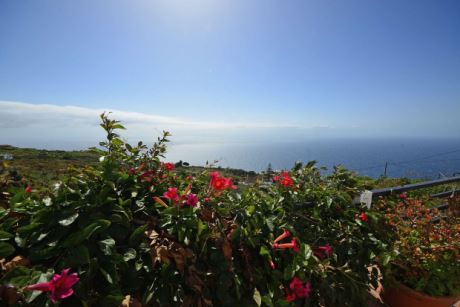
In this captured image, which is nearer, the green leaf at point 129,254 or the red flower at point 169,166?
the green leaf at point 129,254

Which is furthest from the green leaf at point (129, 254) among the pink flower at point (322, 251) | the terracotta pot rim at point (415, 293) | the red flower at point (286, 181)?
the terracotta pot rim at point (415, 293)

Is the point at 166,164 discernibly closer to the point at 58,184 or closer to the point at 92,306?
the point at 58,184

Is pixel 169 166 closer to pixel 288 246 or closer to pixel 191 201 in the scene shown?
pixel 191 201

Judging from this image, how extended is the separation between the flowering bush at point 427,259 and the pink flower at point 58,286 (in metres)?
2.27

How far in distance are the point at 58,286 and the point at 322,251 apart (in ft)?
5.33

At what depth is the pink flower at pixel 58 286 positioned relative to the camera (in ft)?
2.68

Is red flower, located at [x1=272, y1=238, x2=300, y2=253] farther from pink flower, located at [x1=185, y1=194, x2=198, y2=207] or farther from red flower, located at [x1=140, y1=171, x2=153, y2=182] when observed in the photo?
red flower, located at [x1=140, y1=171, x2=153, y2=182]

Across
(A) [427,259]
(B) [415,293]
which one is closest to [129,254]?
(A) [427,259]

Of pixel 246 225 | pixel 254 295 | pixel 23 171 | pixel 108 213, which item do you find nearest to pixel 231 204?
pixel 246 225

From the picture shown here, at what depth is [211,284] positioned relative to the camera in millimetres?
1312

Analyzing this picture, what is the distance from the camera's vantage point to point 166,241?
1.27 metres

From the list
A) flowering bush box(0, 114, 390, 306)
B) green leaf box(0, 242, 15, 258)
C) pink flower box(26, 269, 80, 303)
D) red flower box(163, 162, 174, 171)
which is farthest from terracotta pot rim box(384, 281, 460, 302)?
green leaf box(0, 242, 15, 258)

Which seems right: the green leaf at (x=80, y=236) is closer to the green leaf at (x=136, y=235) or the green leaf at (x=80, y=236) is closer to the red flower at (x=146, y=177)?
the green leaf at (x=136, y=235)

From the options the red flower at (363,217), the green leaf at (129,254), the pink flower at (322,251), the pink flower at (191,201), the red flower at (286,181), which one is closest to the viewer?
the green leaf at (129,254)
